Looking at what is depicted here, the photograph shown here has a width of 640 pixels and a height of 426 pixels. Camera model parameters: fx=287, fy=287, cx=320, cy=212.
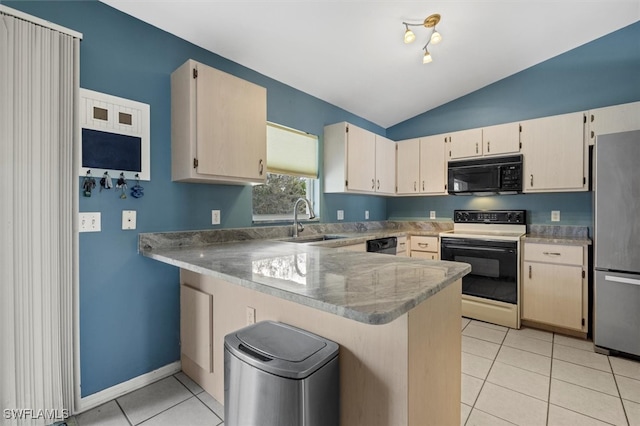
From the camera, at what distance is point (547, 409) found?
173cm

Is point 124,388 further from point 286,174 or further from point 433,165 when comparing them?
point 433,165

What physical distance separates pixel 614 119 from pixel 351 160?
248cm

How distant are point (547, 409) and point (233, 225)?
251cm

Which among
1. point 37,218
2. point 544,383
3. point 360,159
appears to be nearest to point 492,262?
point 544,383

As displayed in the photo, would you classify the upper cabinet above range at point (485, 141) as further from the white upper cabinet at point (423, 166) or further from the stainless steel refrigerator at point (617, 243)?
the stainless steel refrigerator at point (617, 243)

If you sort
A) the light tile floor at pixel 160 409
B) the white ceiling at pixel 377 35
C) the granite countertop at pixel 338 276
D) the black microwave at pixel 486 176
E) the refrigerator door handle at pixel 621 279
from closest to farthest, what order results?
1. the granite countertop at pixel 338 276
2. the light tile floor at pixel 160 409
3. the white ceiling at pixel 377 35
4. the refrigerator door handle at pixel 621 279
5. the black microwave at pixel 486 176

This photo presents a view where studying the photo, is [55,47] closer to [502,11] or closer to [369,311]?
[369,311]

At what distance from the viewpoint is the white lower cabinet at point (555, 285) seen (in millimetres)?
2660

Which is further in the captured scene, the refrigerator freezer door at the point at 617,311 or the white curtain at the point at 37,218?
the refrigerator freezer door at the point at 617,311

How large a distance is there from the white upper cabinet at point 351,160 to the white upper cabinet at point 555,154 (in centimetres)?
163

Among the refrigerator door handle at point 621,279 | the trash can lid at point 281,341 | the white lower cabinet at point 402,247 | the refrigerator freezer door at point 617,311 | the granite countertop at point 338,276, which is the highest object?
the granite countertop at point 338,276

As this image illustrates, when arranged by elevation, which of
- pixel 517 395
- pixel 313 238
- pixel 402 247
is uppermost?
pixel 313 238

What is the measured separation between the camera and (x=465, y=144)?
353cm

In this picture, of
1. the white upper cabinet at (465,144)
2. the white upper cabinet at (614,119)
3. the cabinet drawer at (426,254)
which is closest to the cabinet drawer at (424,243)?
the cabinet drawer at (426,254)
